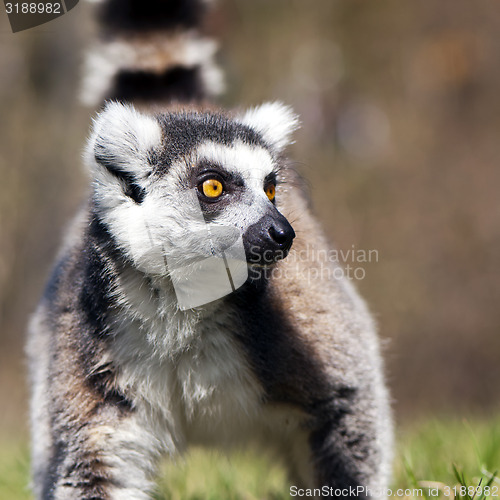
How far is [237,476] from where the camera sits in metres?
4.16

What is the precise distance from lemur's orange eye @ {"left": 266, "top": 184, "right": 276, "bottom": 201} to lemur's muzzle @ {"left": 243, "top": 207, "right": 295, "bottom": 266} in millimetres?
251

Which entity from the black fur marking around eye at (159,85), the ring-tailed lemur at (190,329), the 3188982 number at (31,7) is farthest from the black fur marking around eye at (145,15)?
the ring-tailed lemur at (190,329)

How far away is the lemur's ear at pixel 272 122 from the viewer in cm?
313

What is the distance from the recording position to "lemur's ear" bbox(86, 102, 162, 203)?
2816mm

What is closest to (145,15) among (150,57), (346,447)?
(150,57)

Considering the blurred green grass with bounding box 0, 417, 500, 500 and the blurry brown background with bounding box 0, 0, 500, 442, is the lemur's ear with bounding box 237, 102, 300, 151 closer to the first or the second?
the blurred green grass with bounding box 0, 417, 500, 500

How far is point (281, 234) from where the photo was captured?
2553mm

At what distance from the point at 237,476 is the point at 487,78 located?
9984 millimetres

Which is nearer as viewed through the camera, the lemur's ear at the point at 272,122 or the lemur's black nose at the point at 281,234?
the lemur's black nose at the point at 281,234

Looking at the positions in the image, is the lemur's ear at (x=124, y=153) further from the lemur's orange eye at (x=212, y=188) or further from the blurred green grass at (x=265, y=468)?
the blurred green grass at (x=265, y=468)

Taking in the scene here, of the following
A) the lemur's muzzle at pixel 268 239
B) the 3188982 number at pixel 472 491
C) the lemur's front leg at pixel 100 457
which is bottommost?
the 3188982 number at pixel 472 491

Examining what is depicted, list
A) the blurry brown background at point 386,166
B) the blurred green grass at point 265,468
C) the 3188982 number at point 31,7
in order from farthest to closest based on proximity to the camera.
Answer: the blurry brown background at point 386,166
the 3188982 number at point 31,7
the blurred green grass at point 265,468

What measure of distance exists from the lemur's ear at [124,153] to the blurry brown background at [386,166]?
6618 mm

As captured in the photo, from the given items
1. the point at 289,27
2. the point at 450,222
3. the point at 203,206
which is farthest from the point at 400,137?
the point at 203,206
